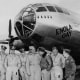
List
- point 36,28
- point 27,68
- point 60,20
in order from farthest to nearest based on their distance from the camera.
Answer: point 60,20
point 36,28
point 27,68

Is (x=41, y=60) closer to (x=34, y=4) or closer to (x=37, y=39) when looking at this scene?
(x=37, y=39)

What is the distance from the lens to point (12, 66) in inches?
364

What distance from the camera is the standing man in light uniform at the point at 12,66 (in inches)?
361

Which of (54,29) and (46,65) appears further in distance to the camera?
(54,29)

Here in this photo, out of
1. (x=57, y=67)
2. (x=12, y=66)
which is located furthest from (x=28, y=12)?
(x=57, y=67)

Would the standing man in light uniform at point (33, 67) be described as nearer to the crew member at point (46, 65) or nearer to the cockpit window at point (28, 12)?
the crew member at point (46, 65)

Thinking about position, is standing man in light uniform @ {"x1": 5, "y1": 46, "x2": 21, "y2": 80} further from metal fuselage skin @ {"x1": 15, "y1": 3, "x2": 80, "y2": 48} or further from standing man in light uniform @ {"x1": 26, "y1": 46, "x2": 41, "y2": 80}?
metal fuselage skin @ {"x1": 15, "y1": 3, "x2": 80, "y2": 48}

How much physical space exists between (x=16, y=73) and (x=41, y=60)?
1072mm

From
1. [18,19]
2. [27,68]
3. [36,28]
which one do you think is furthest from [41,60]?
[18,19]

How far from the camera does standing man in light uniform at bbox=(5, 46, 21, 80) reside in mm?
9172

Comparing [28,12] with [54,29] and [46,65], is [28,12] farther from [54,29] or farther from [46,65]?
[46,65]

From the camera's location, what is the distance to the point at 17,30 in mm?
11469

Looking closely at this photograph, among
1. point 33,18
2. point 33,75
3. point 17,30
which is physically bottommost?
point 33,75

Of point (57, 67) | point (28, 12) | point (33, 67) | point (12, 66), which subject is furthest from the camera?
point (28, 12)
